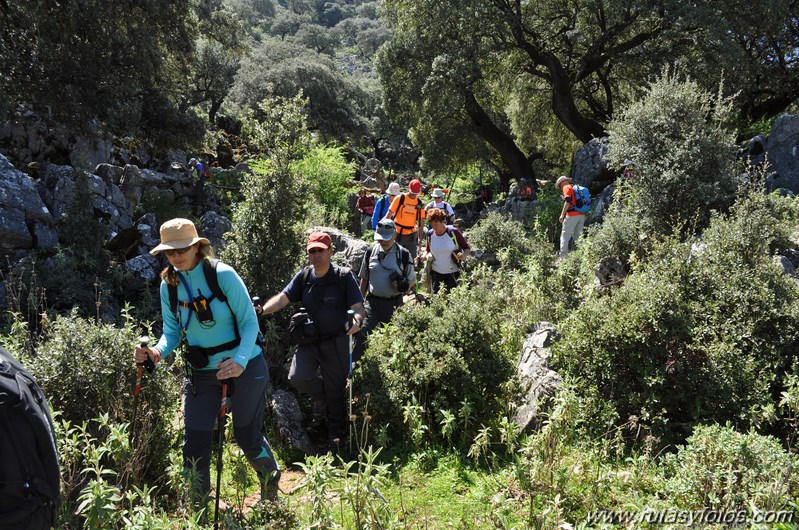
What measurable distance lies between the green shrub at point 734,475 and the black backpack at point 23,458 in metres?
3.21

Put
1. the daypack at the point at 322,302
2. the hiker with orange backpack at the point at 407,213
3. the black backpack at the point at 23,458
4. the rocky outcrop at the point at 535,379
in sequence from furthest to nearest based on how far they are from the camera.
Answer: the hiker with orange backpack at the point at 407,213
the daypack at the point at 322,302
the rocky outcrop at the point at 535,379
the black backpack at the point at 23,458

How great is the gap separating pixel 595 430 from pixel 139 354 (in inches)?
132

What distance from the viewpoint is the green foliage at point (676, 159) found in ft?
25.7

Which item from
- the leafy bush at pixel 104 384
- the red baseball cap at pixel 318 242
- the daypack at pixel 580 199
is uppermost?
the daypack at pixel 580 199

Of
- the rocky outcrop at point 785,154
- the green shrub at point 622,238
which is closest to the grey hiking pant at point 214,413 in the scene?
the green shrub at point 622,238

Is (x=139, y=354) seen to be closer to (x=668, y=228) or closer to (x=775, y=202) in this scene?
(x=668, y=228)

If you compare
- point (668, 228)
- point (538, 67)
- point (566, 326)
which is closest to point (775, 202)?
point (668, 228)

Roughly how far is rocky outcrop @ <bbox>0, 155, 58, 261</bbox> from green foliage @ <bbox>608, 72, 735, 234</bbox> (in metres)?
9.86

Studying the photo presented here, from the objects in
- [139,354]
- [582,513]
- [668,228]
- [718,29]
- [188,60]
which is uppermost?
[718,29]

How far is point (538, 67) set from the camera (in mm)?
19219

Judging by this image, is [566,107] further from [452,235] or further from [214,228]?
[452,235]

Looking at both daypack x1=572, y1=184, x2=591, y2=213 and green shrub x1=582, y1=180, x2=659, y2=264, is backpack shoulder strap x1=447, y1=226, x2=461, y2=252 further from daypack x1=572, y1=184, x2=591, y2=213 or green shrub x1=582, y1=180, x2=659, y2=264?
daypack x1=572, y1=184, x2=591, y2=213

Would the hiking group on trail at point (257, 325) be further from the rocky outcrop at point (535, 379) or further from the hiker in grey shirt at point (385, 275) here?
the rocky outcrop at point (535, 379)

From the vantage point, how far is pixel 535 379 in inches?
191
